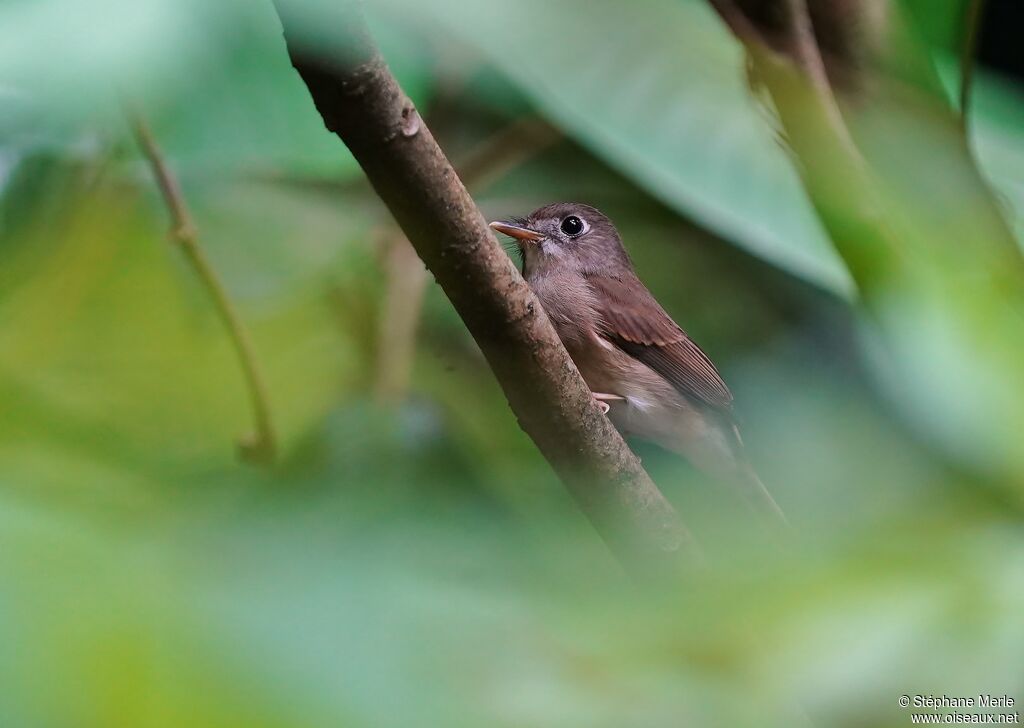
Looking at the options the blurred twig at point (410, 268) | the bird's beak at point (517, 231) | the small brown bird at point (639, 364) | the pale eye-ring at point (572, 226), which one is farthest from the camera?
the pale eye-ring at point (572, 226)

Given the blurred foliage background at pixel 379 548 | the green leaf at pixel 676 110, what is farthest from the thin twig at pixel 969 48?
the green leaf at pixel 676 110

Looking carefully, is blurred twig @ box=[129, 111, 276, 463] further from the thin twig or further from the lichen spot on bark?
the thin twig

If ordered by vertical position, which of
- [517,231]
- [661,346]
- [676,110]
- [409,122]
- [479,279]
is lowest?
[479,279]

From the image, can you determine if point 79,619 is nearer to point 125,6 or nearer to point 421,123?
point 125,6

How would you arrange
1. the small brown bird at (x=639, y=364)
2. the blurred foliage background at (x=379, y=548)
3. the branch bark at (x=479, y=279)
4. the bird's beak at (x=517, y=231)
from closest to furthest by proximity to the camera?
1. the blurred foliage background at (x=379, y=548)
2. the branch bark at (x=479, y=279)
3. the small brown bird at (x=639, y=364)
4. the bird's beak at (x=517, y=231)

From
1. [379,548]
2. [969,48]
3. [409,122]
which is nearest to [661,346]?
[969,48]

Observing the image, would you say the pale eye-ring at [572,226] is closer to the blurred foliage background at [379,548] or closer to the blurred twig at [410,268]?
the blurred twig at [410,268]

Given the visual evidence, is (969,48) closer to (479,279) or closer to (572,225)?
(479,279)
